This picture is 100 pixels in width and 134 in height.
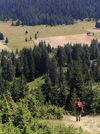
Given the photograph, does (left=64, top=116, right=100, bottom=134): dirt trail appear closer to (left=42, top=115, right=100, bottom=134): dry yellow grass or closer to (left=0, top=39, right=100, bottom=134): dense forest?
(left=42, top=115, right=100, bottom=134): dry yellow grass

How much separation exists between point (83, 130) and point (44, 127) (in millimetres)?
5503

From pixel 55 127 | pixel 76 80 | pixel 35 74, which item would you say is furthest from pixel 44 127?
pixel 35 74

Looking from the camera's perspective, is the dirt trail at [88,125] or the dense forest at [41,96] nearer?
the dense forest at [41,96]

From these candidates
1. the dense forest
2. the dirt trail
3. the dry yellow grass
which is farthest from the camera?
the dirt trail

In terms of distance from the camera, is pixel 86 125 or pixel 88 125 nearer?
pixel 86 125

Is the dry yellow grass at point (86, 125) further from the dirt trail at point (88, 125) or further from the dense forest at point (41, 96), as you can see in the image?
the dense forest at point (41, 96)

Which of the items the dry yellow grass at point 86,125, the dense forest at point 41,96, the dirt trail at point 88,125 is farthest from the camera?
the dirt trail at point 88,125

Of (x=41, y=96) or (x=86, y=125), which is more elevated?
(x=86, y=125)

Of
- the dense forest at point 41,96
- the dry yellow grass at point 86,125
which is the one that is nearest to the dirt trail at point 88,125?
the dry yellow grass at point 86,125

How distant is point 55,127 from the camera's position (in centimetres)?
2505

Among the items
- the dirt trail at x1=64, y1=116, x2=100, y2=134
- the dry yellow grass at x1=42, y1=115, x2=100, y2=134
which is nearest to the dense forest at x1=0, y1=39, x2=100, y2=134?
the dry yellow grass at x1=42, y1=115, x2=100, y2=134

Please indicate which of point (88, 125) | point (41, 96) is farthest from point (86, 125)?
point (41, 96)

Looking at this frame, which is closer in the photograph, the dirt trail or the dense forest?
the dense forest

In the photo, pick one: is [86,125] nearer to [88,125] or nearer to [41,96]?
[88,125]
